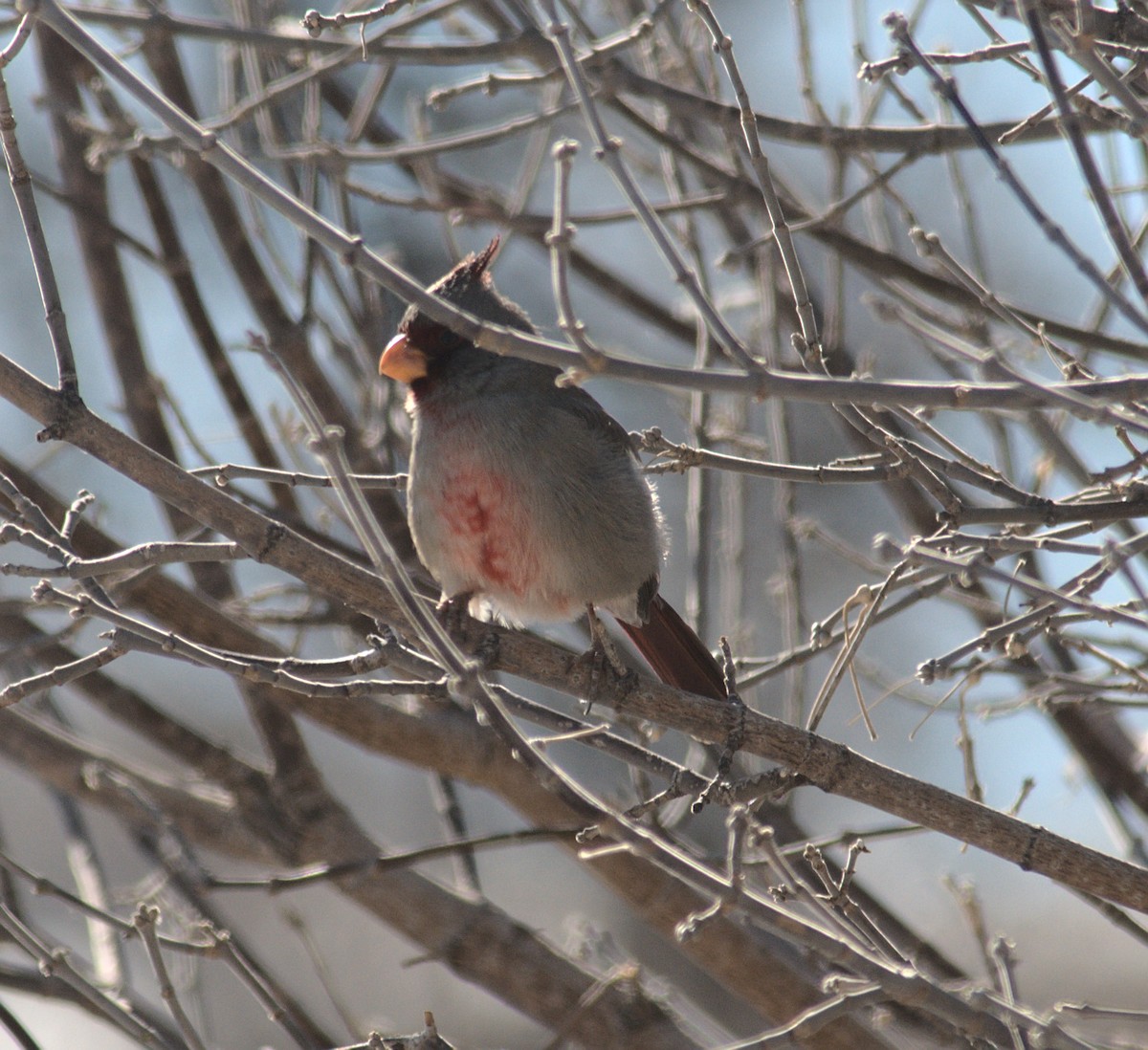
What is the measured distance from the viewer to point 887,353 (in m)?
8.82

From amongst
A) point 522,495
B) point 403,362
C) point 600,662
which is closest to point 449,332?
point 403,362


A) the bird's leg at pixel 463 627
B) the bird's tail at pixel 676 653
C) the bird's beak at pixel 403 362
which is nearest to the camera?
the bird's leg at pixel 463 627

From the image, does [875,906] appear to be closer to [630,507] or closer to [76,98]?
[630,507]

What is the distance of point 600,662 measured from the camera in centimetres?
317

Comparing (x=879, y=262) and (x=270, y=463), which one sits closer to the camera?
(x=879, y=262)

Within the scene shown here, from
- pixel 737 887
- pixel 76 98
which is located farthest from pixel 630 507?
pixel 76 98

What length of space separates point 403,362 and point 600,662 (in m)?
1.18

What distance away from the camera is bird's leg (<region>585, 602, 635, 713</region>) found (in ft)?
9.67

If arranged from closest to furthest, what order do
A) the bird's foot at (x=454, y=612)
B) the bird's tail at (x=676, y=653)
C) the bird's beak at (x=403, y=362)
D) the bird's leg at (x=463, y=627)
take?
1. the bird's leg at (x=463, y=627)
2. the bird's foot at (x=454, y=612)
3. the bird's tail at (x=676, y=653)
4. the bird's beak at (x=403, y=362)

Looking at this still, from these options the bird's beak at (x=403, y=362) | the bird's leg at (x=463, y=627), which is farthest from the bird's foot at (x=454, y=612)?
the bird's beak at (x=403, y=362)

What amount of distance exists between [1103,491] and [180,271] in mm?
3176

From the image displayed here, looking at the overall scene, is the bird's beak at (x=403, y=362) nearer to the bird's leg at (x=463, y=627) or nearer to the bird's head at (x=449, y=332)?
the bird's head at (x=449, y=332)

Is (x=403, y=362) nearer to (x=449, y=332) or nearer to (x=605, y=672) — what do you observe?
(x=449, y=332)

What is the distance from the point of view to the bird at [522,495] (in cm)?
370
